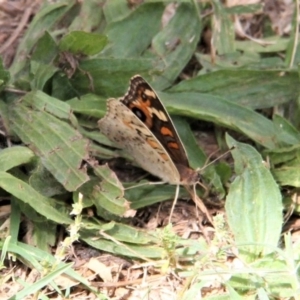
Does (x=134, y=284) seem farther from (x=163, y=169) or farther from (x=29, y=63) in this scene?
(x=29, y=63)

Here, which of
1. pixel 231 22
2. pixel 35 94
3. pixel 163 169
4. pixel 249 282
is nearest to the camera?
pixel 249 282

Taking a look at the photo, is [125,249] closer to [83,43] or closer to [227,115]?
[227,115]

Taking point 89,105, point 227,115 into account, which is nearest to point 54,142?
point 89,105

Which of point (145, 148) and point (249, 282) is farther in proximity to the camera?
point (145, 148)

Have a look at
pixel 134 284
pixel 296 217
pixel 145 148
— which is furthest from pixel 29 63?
pixel 296 217

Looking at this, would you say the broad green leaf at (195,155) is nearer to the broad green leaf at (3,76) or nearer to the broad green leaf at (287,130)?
the broad green leaf at (287,130)

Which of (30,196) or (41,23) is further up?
(41,23)
